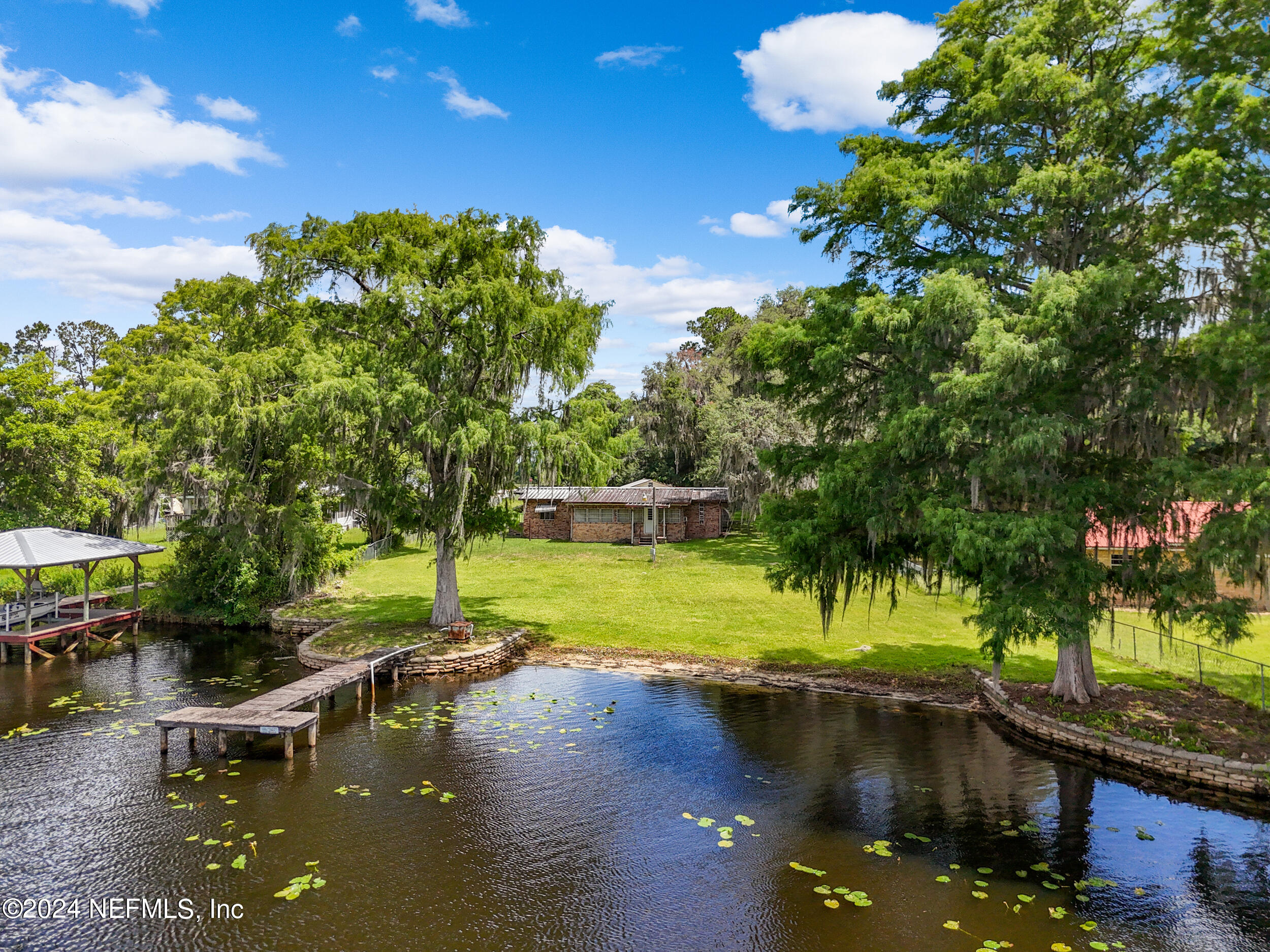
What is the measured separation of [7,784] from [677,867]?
10.3 meters

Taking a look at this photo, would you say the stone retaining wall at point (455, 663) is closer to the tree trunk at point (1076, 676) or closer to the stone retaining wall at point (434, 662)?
the stone retaining wall at point (434, 662)

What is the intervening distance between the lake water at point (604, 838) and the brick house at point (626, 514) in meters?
24.1

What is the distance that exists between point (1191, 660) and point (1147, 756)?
6.93 metres

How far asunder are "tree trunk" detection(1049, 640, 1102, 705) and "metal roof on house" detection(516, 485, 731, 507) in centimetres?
2374

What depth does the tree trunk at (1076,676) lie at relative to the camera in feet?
45.3

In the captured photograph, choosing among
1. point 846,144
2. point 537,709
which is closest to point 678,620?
point 537,709

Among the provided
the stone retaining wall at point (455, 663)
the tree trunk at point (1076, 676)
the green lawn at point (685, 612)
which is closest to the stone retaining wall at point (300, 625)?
the green lawn at point (685, 612)

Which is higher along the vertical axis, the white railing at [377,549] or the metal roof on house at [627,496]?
the metal roof on house at [627,496]

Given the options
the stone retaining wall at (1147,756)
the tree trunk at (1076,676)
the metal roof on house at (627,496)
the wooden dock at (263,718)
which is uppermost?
the metal roof on house at (627,496)

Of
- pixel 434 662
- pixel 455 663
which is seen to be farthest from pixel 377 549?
pixel 455 663

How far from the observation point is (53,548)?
63.0 ft

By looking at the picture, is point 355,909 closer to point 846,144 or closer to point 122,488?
point 846,144

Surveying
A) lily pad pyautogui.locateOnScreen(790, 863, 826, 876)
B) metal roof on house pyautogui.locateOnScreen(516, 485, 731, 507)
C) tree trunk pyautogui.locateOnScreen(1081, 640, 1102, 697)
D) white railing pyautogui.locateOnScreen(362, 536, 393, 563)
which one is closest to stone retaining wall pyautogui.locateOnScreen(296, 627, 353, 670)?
lily pad pyautogui.locateOnScreen(790, 863, 826, 876)

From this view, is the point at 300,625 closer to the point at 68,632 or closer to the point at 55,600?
the point at 68,632
